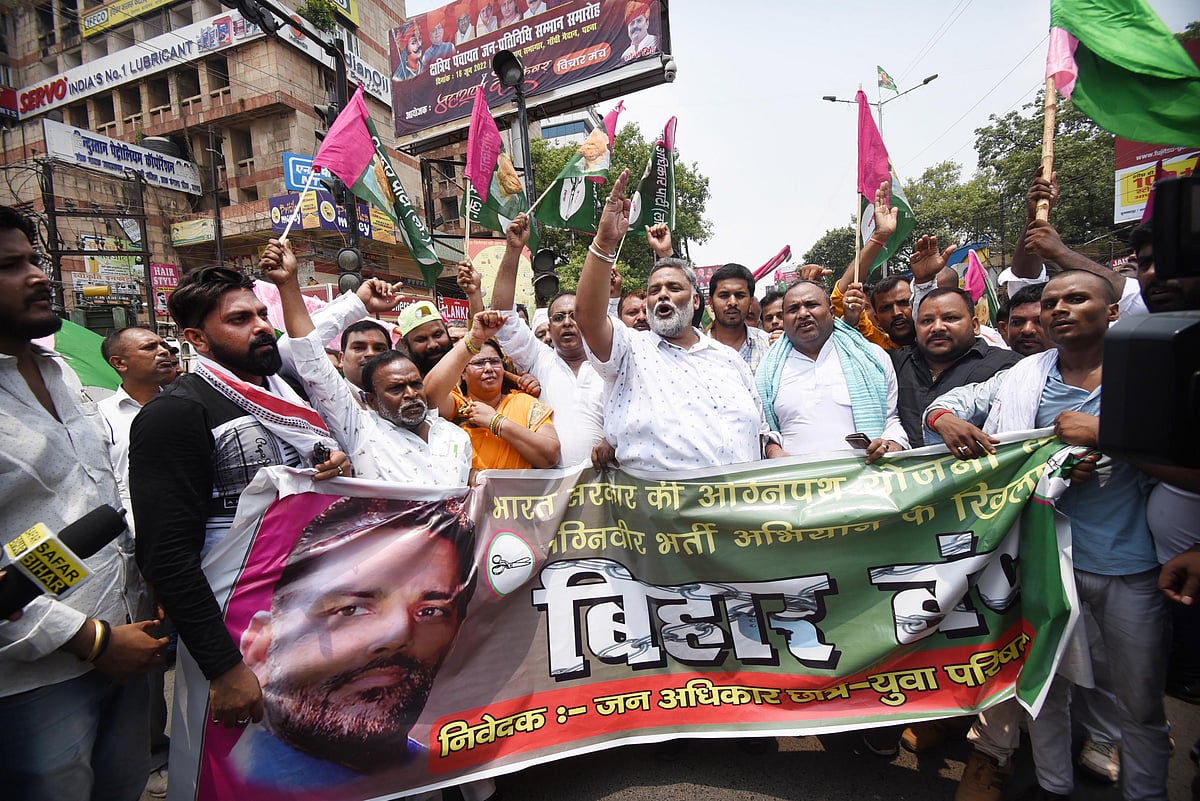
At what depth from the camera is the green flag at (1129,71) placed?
2879 millimetres

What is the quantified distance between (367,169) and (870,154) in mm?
4399

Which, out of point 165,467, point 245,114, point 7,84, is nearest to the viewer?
point 165,467

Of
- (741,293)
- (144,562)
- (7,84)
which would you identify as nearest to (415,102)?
(741,293)

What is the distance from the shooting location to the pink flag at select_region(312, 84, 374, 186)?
4.61 metres

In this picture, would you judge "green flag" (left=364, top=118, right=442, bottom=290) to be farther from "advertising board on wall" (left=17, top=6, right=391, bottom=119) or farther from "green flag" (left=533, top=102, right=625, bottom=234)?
"advertising board on wall" (left=17, top=6, right=391, bottom=119)

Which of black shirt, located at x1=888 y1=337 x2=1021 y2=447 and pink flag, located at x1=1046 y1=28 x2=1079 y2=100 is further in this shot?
pink flag, located at x1=1046 y1=28 x2=1079 y2=100

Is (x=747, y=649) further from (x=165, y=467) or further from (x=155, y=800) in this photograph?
(x=155, y=800)

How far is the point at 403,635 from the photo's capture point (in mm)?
2318

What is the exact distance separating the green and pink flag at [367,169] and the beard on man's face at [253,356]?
7.39 feet

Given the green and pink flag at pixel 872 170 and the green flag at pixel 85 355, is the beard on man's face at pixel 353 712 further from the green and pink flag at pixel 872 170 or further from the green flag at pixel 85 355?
the green and pink flag at pixel 872 170

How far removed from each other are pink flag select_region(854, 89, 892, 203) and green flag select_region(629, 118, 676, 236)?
7.96 feet

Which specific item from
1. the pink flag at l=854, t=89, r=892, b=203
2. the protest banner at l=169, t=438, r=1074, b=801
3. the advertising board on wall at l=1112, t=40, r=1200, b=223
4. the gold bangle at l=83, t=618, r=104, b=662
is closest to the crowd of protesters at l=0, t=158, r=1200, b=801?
the gold bangle at l=83, t=618, r=104, b=662

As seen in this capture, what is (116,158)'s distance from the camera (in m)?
23.5

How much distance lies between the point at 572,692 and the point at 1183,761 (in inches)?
104
